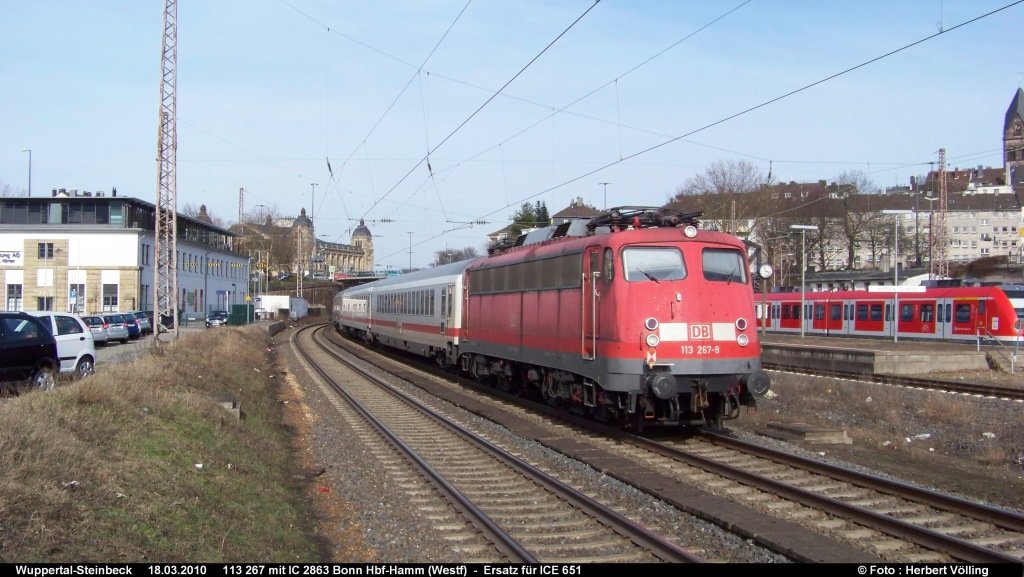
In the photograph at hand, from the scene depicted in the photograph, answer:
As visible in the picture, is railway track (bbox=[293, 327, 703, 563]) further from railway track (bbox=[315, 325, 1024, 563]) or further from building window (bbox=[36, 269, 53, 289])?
building window (bbox=[36, 269, 53, 289])

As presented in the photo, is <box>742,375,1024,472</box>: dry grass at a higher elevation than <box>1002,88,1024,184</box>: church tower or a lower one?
lower

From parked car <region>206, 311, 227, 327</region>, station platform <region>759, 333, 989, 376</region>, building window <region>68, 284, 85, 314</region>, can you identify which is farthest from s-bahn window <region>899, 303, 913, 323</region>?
building window <region>68, 284, 85, 314</region>

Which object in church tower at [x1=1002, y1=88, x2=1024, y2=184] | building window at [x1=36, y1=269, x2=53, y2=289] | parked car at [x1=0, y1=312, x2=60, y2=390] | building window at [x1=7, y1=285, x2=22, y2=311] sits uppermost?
church tower at [x1=1002, y1=88, x2=1024, y2=184]

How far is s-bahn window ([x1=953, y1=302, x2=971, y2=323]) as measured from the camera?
116ft

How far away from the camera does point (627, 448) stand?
12727 mm

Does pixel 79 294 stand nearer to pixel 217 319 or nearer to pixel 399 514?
pixel 217 319

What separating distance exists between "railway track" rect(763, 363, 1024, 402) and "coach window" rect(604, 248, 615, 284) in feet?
40.4

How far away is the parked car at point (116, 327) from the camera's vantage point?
38844mm

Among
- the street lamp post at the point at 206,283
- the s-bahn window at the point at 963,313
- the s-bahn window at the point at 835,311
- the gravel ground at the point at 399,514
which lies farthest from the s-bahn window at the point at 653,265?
the street lamp post at the point at 206,283

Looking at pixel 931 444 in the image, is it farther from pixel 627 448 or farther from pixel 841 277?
pixel 841 277

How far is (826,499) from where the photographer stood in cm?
869

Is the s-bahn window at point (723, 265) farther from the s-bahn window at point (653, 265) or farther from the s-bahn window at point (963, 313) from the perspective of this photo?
the s-bahn window at point (963, 313)

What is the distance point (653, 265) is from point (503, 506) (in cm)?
507

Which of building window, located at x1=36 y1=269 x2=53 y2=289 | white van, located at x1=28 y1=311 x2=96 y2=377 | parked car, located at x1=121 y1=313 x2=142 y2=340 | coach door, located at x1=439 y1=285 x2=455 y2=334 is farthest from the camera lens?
building window, located at x1=36 y1=269 x2=53 y2=289
